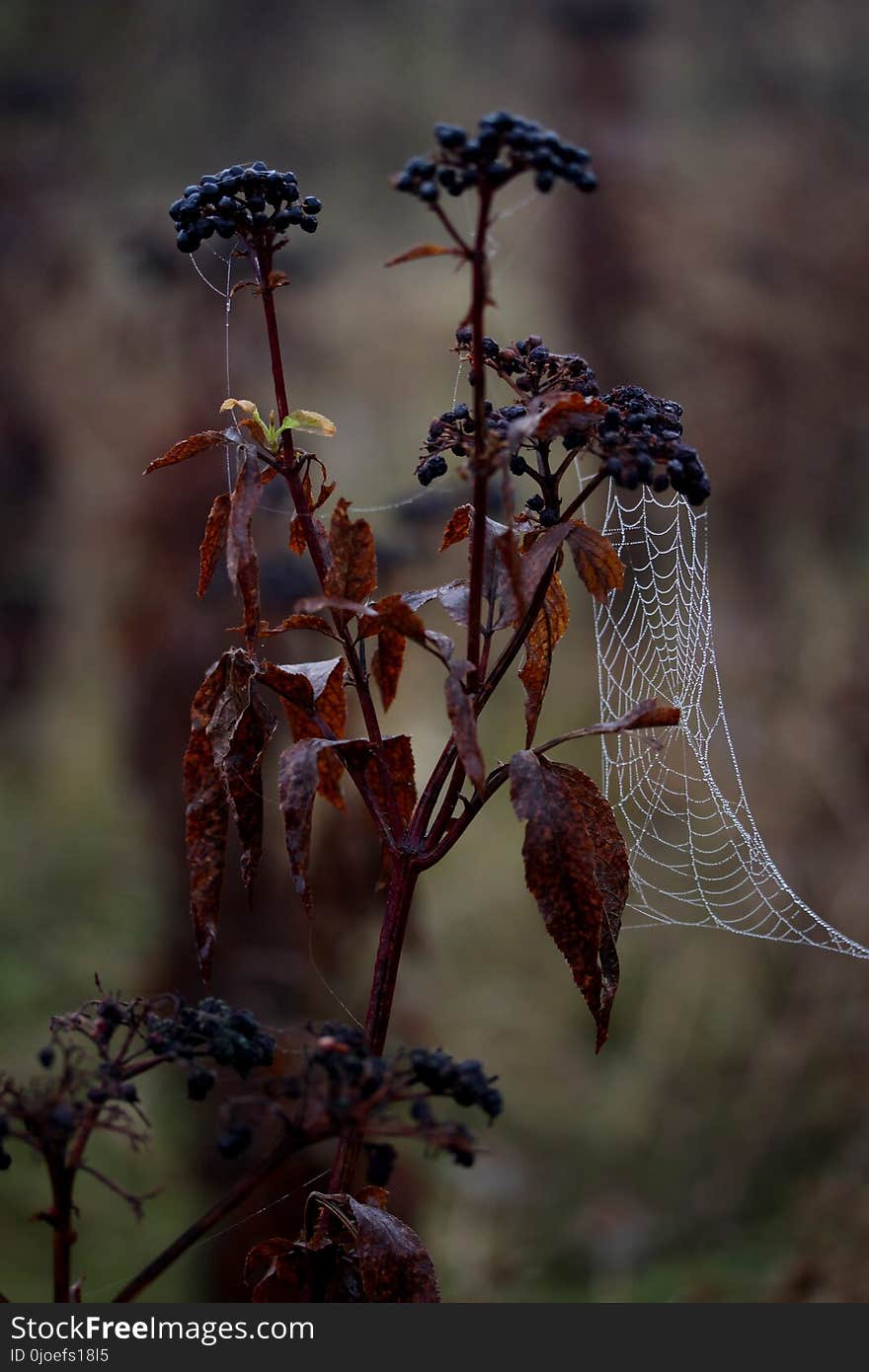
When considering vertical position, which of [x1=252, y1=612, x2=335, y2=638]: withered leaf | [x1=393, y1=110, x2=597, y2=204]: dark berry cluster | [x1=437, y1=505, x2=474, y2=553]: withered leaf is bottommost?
[x1=252, y1=612, x2=335, y2=638]: withered leaf

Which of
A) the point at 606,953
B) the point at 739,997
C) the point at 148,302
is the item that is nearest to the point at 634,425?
the point at 606,953

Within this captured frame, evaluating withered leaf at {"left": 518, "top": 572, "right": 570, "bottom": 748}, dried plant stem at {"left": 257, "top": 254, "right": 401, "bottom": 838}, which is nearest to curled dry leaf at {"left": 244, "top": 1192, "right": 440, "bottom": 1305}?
dried plant stem at {"left": 257, "top": 254, "right": 401, "bottom": 838}

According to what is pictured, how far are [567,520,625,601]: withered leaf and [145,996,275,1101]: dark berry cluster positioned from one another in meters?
0.40

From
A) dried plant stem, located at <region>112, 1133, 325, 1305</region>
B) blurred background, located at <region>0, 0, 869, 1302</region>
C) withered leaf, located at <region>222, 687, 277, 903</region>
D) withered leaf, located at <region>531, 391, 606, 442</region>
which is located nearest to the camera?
dried plant stem, located at <region>112, 1133, 325, 1305</region>

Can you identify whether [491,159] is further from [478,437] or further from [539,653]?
[539,653]

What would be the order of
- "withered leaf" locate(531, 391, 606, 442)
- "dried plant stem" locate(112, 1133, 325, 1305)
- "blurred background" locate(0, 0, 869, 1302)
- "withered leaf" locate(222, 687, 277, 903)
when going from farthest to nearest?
"blurred background" locate(0, 0, 869, 1302)
"withered leaf" locate(222, 687, 277, 903)
"withered leaf" locate(531, 391, 606, 442)
"dried plant stem" locate(112, 1133, 325, 1305)

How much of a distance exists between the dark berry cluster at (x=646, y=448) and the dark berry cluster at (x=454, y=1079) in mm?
393

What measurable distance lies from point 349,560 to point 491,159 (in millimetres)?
285

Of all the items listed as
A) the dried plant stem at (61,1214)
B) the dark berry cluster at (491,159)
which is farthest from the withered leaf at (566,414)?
the dried plant stem at (61,1214)

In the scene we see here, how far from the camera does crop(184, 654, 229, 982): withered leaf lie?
88 cm

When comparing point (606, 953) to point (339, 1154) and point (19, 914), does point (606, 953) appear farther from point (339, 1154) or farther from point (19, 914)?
point (19, 914)

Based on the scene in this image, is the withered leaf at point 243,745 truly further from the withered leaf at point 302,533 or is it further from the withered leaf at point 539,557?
the withered leaf at point 539,557

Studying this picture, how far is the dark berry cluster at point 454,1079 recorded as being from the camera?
0.71 metres

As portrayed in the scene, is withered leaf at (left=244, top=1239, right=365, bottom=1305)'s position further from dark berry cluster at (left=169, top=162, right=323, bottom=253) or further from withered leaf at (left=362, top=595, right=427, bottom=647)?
dark berry cluster at (left=169, top=162, right=323, bottom=253)
